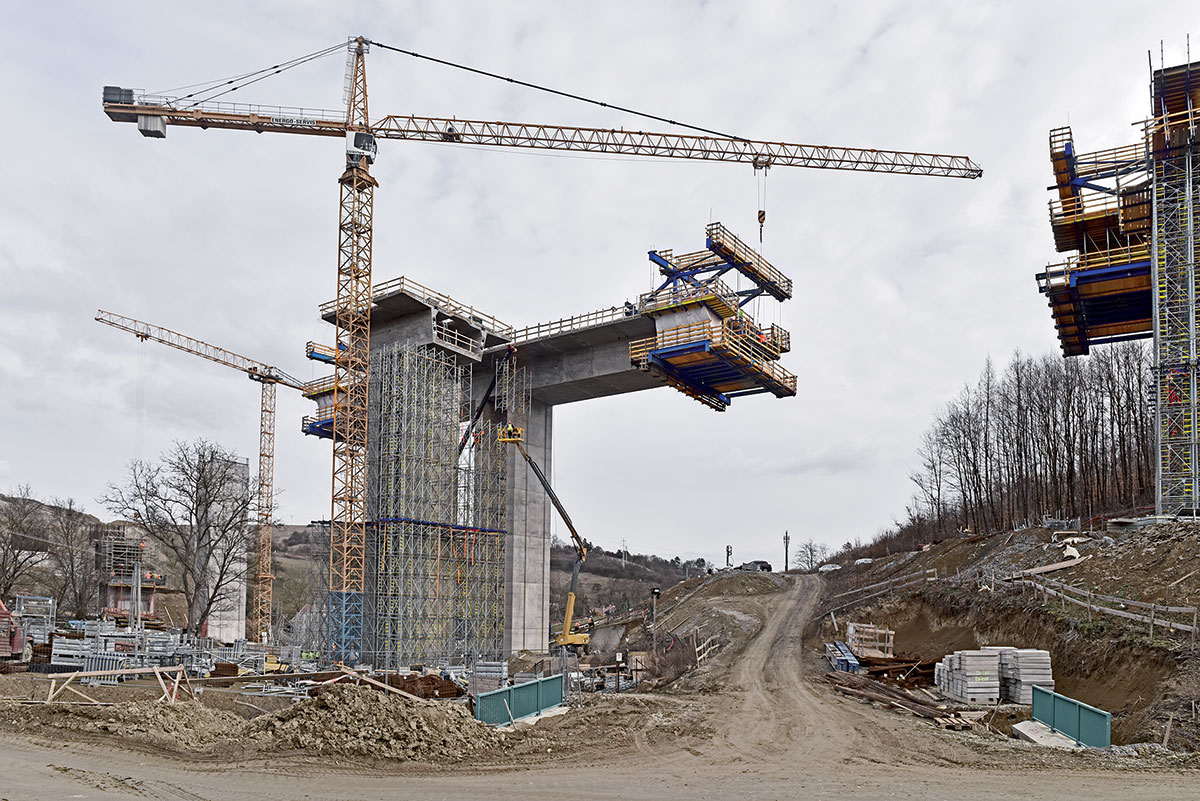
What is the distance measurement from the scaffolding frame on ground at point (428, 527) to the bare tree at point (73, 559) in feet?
117

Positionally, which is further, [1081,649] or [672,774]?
[1081,649]

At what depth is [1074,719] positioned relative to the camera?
18969 mm

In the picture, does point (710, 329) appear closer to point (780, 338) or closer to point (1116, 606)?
point (780, 338)

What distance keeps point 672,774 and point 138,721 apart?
12010mm

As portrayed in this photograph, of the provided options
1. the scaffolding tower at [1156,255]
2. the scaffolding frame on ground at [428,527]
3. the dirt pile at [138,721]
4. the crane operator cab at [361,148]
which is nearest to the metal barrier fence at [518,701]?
the dirt pile at [138,721]

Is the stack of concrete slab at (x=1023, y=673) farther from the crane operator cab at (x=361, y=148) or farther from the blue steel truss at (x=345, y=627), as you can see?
the crane operator cab at (x=361, y=148)

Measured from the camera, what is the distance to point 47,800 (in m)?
13.7

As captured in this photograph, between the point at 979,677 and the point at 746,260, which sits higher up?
the point at 746,260

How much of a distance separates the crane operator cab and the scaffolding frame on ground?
11.2m

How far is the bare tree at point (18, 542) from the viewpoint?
2336 inches

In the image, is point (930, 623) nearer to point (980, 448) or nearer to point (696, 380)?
point (696, 380)

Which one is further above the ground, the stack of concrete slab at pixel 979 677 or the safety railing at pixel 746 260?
the safety railing at pixel 746 260

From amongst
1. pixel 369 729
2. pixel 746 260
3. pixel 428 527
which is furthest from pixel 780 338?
pixel 369 729

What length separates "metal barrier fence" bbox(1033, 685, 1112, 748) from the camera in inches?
706
